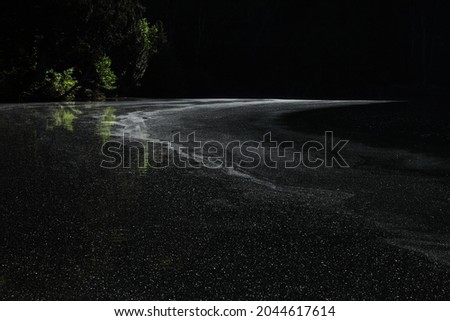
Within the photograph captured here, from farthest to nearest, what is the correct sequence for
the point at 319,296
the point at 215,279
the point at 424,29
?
the point at 424,29
the point at 215,279
the point at 319,296

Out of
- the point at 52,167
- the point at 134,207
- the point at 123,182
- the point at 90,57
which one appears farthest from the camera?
the point at 90,57

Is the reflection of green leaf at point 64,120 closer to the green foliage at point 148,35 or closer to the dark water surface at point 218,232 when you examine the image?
the dark water surface at point 218,232

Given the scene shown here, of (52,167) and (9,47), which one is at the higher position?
(9,47)

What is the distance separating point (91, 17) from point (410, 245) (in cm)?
2749

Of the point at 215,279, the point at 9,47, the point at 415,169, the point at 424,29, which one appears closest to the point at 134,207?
the point at 215,279

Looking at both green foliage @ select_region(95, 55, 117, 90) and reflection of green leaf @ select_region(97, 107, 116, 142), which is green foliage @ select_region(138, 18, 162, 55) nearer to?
green foliage @ select_region(95, 55, 117, 90)

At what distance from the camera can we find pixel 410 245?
217 inches

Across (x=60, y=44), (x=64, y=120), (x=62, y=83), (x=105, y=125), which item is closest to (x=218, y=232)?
(x=105, y=125)

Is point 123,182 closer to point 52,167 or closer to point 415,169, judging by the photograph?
point 52,167

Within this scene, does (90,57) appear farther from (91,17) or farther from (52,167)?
(52,167)

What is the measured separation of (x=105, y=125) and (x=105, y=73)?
A: 18.6 m

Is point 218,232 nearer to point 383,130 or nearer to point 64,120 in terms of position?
point 383,130

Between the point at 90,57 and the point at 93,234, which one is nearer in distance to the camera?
the point at 93,234

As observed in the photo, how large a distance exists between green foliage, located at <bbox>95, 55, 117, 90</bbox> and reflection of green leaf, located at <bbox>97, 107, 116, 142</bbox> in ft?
44.1
